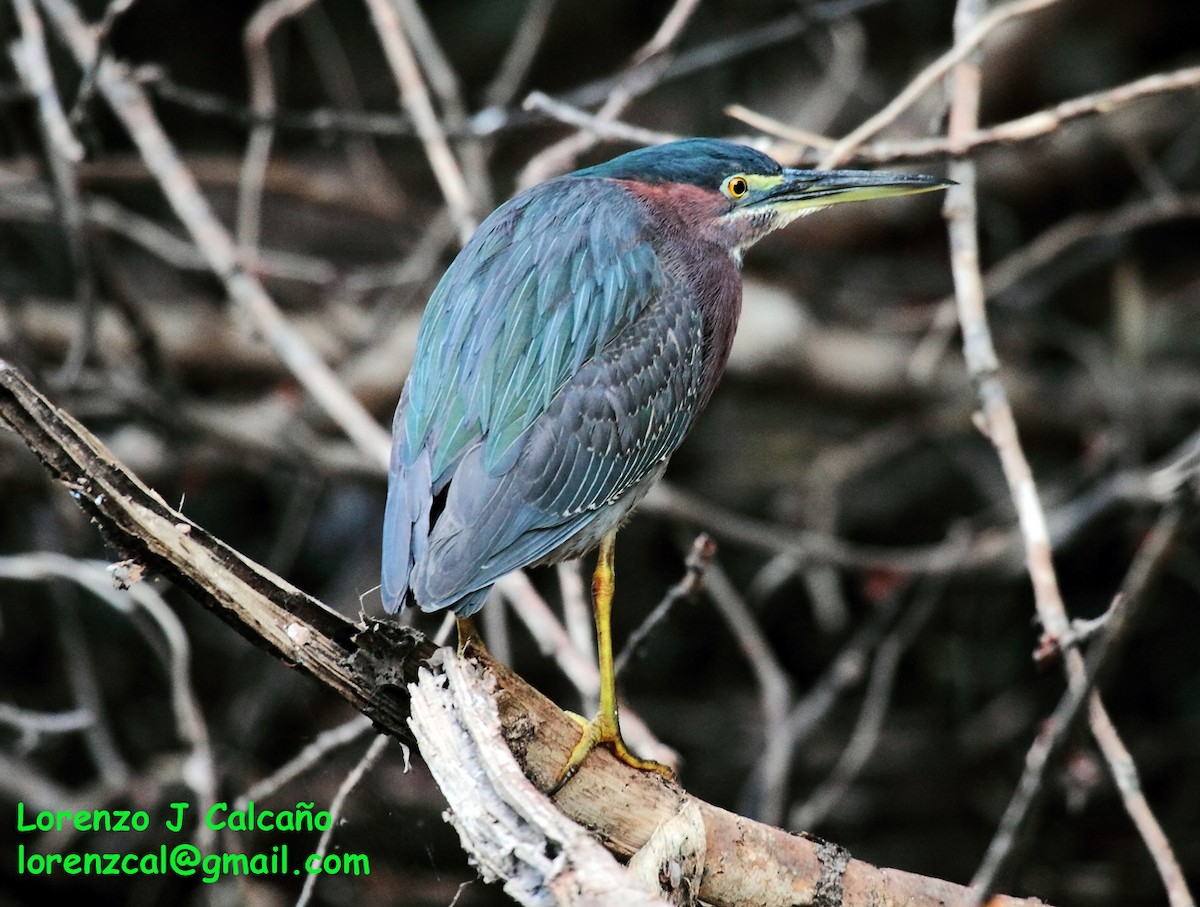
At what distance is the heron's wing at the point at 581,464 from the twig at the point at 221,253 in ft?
2.04

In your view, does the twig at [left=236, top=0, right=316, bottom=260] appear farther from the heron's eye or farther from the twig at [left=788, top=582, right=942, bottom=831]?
the twig at [left=788, top=582, right=942, bottom=831]

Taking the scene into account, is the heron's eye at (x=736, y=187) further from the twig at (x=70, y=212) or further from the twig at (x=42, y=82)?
the twig at (x=70, y=212)

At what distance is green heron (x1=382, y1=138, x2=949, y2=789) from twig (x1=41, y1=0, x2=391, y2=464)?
1.74 feet

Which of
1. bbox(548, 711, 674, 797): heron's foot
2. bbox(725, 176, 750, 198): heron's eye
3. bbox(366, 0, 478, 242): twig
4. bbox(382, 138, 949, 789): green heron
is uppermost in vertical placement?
bbox(366, 0, 478, 242): twig

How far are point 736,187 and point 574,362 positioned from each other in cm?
65

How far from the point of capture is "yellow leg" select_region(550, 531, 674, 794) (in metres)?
2.03

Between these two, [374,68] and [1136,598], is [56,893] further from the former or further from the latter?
[1136,598]

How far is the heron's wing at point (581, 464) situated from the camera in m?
2.18

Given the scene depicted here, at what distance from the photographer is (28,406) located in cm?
166

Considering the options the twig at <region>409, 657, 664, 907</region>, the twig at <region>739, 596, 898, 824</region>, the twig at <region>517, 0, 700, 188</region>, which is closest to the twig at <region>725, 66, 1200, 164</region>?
the twig at <region>517, 0, 700, 188</region>

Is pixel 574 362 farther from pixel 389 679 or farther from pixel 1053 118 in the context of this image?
pixel 1053 118

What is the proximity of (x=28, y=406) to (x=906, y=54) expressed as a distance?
187 inches

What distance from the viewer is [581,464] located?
242 cm

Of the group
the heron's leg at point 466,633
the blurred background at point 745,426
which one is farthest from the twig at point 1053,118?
the heron's leg at point 466,633
